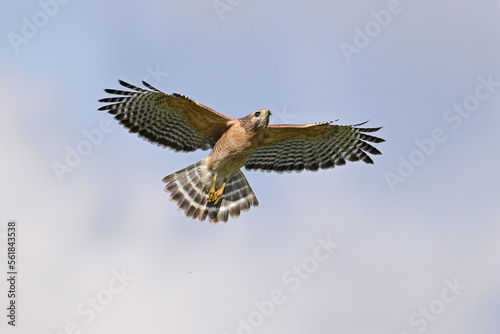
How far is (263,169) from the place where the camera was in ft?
49.3

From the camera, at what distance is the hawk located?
1346 cm

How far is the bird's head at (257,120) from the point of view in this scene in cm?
1318

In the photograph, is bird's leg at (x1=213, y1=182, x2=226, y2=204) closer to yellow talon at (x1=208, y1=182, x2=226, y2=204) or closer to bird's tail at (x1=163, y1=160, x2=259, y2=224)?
yellow talon at (x1=208, y1=182, x2=226, y2=204)

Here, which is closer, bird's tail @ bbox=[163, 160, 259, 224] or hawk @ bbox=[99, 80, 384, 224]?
hawk @ bbox=[99, 80, 384, 224]

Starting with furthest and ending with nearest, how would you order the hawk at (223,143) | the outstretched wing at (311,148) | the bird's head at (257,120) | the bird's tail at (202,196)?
the bird's tail at (202,196), the outstretched wing at (311,148), the hawk at (223,143), the bird's head at (257,120)

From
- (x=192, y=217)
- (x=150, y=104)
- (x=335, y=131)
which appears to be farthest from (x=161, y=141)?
(x=335, y=131)

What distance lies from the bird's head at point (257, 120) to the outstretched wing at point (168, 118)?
1.80ft

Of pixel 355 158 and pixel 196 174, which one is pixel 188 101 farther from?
pixel 355 158

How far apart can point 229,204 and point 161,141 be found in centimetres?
210

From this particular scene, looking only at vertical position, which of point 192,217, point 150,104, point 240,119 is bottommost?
point 192,217

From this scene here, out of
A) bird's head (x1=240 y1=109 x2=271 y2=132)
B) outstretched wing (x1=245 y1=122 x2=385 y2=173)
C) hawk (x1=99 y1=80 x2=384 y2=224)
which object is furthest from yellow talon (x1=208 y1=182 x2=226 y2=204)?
bird's head (x1=240 y1=109 x2=271 y2=132)

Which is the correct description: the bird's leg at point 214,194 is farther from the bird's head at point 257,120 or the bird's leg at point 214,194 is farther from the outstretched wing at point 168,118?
the bird's head at point 257,120

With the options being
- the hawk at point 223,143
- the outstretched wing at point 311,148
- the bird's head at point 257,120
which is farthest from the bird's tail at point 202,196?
the bird's head at point 257,120

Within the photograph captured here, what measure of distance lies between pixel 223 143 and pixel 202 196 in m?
1.67
